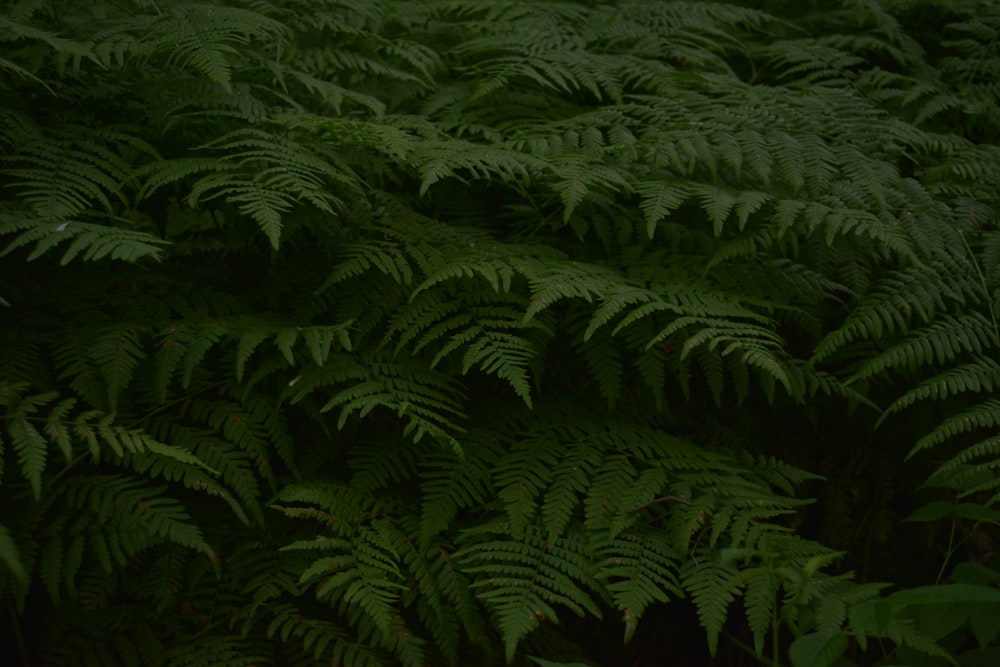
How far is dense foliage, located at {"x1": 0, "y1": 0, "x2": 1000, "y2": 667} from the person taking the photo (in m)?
1.74

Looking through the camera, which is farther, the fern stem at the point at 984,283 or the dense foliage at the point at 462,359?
the fern stem at the point at 984,283

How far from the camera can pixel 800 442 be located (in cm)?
278

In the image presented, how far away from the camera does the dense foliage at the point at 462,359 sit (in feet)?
5.71

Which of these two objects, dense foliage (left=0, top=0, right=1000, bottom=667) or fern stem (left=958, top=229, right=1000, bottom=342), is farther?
fern stem (left=958, top=229, right=1000, bottom=342)

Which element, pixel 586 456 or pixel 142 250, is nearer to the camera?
Result: pixel 142 250

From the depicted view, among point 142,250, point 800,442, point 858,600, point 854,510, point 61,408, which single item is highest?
point 142,250

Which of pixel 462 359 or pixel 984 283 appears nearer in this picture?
pixel 462 359

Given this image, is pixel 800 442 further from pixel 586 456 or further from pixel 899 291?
pixel 586 456

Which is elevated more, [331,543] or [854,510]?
[331,543]

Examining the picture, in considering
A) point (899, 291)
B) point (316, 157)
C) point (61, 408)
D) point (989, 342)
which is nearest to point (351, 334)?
point (316, 157)

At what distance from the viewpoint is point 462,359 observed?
213 centimetres

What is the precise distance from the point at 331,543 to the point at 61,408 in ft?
2.49

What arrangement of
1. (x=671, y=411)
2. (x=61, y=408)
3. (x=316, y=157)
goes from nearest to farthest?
(x=61, y=408)
(x=316, y=157)
(x=671, y=411)

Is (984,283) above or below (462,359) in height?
above
